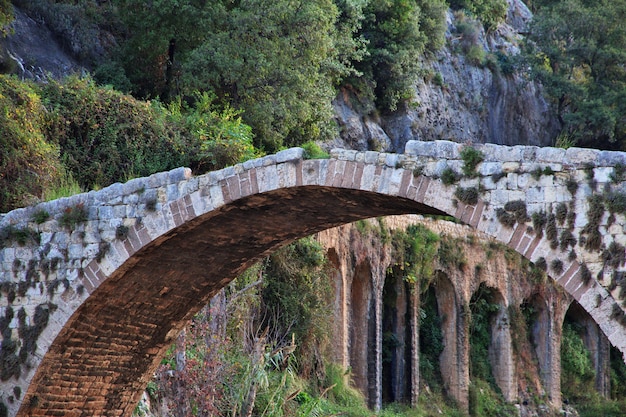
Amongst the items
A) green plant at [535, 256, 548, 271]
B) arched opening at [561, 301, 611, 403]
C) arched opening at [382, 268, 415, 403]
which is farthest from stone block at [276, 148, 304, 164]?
arched opening at [561, 301, 611, 403]

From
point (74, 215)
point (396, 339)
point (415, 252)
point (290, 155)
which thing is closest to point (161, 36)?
point (415, 252)

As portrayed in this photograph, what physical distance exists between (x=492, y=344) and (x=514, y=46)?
43.6ft

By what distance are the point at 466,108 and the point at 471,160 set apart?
24.1 meters

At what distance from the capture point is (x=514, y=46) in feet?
122

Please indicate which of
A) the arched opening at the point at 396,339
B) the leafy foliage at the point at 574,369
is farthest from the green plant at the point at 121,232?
the leafy foliage at the point at 574,369

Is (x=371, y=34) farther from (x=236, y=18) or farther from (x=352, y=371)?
(x=352, y=371)

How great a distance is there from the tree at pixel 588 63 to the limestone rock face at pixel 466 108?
1.33 metres

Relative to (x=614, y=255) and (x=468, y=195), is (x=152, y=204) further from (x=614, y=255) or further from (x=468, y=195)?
(x=614, y=255)

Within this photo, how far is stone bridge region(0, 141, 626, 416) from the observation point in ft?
31.2

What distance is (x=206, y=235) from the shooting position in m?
12.4

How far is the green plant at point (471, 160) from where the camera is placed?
33.1 feet

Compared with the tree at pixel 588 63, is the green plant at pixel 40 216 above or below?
below

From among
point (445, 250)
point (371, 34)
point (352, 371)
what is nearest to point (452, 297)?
point (445, 250)

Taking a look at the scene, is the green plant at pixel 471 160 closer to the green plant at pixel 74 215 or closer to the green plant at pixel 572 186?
the green plant at pixel 572 186
